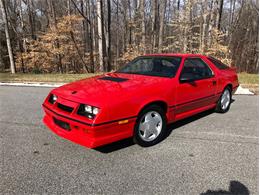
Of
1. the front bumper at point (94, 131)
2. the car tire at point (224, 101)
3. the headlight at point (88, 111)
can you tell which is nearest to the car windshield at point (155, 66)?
the front bumper at point (94, 131)

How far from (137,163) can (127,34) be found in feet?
84.4

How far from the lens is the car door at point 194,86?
3.89 meters

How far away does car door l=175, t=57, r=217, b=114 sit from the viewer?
12.8ft

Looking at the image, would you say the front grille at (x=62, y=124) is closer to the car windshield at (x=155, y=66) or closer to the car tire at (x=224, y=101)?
the car windshield at (x=155, y=66)

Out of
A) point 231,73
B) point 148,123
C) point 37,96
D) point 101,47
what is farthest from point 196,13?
point 148,123

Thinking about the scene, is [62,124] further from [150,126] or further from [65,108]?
[150,126]

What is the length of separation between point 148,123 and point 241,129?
2.03 metres

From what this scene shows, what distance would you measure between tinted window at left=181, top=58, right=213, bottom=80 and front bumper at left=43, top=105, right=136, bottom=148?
1.54 meters

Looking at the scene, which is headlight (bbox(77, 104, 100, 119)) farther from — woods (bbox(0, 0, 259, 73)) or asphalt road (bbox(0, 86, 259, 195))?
woods (bbox(0, 0, 259, 73))

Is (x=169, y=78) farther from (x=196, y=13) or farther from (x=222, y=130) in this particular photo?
(x=196, y=13)

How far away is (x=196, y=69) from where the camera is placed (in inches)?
174

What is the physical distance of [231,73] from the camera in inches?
213

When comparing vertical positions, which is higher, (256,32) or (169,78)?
(256,32)

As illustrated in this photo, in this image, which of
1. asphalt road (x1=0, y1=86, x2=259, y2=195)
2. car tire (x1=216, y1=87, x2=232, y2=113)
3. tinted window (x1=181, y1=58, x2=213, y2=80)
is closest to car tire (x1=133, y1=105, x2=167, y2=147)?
asphalt road (x1=0, y1=86, x2=259, y2=195)
